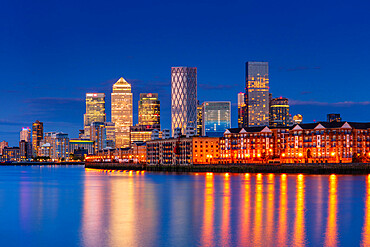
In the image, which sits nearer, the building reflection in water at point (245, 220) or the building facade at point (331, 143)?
the building reflection in water at point (245, 220)

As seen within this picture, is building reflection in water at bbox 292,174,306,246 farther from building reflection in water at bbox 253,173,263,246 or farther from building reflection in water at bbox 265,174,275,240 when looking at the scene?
building reflection in water at bbox 253,173,263,246

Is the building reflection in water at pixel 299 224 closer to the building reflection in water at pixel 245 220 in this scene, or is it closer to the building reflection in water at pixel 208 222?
the building reflection in water at pixel 245 220

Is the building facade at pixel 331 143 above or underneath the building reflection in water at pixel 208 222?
above

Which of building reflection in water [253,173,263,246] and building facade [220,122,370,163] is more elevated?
building facade [220,122,370,163]

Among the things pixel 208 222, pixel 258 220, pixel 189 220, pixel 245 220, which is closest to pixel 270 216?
pixel 258 220

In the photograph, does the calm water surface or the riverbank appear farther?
the riverbank

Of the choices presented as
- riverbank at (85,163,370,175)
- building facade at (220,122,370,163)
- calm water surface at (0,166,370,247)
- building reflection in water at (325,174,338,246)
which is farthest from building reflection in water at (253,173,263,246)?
building facade at (220,122,370,163)

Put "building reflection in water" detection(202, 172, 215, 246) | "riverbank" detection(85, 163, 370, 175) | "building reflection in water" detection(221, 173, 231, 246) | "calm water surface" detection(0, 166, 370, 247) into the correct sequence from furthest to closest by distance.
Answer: "riverbank" detection(85, 163, 370, 175), "calm water surface" detection(0, 166, 370, 247), "building reflection in water" detection(202, 172, 215, 246), "building reflection in water" detection(221, 173, 231, 246)

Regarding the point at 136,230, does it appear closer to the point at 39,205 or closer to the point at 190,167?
the point at 39,205

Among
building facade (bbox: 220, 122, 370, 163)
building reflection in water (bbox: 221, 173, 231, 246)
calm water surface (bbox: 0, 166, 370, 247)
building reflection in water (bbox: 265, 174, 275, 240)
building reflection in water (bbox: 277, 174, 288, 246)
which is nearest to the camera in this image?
building reflection in water (bbox: 277, 174, 288, 246)

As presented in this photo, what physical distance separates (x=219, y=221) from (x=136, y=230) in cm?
960

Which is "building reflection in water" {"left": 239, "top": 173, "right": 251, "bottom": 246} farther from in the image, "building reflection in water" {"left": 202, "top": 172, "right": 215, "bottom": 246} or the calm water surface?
"building reflection in water" {"left": 202, "top": 172, "right": 215, "bottom": 246}

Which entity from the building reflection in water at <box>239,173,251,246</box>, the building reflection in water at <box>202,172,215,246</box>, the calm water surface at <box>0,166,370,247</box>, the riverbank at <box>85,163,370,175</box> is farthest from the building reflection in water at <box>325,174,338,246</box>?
the riverbank at <box>85,163,370,175</box>

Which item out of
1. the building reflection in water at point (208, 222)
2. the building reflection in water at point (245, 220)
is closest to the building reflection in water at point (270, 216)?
the building reflection in water at point (245, 220)
